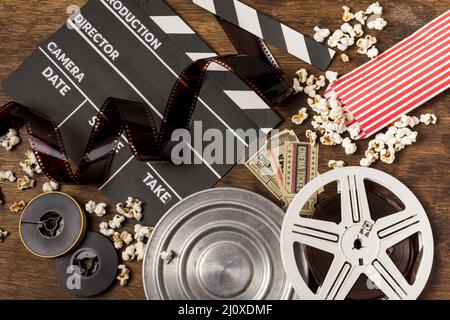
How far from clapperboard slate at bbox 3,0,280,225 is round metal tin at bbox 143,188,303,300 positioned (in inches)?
3.7

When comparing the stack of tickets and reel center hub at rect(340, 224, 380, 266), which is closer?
reel center hub at rect(340, 224, 380, 266)

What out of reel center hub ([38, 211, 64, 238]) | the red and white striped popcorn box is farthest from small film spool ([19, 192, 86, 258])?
the red and white striped popcorn box

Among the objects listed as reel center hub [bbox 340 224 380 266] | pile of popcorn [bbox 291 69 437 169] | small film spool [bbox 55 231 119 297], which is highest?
pile of popcorn [bbox 291 69 437 169]

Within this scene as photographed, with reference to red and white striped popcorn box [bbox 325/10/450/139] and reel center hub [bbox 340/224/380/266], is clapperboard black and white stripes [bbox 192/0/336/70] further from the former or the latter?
reel center hub [bbox 340/224/380/266]

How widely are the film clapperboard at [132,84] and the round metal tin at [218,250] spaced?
9 centimetres

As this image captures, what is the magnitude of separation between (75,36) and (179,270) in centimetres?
75

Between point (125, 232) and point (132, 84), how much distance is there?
43 centimetres

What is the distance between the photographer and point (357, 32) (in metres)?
1.49

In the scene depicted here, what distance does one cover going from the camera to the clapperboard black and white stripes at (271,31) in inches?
59.2

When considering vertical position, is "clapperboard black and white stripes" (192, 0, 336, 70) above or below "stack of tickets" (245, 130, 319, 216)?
above

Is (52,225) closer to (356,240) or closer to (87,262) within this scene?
(87,262)

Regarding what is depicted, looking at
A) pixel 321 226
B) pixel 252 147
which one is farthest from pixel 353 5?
pixel 321 226

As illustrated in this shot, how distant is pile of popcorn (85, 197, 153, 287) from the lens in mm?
1477

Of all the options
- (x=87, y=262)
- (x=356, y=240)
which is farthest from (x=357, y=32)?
(x=87, y=262)
